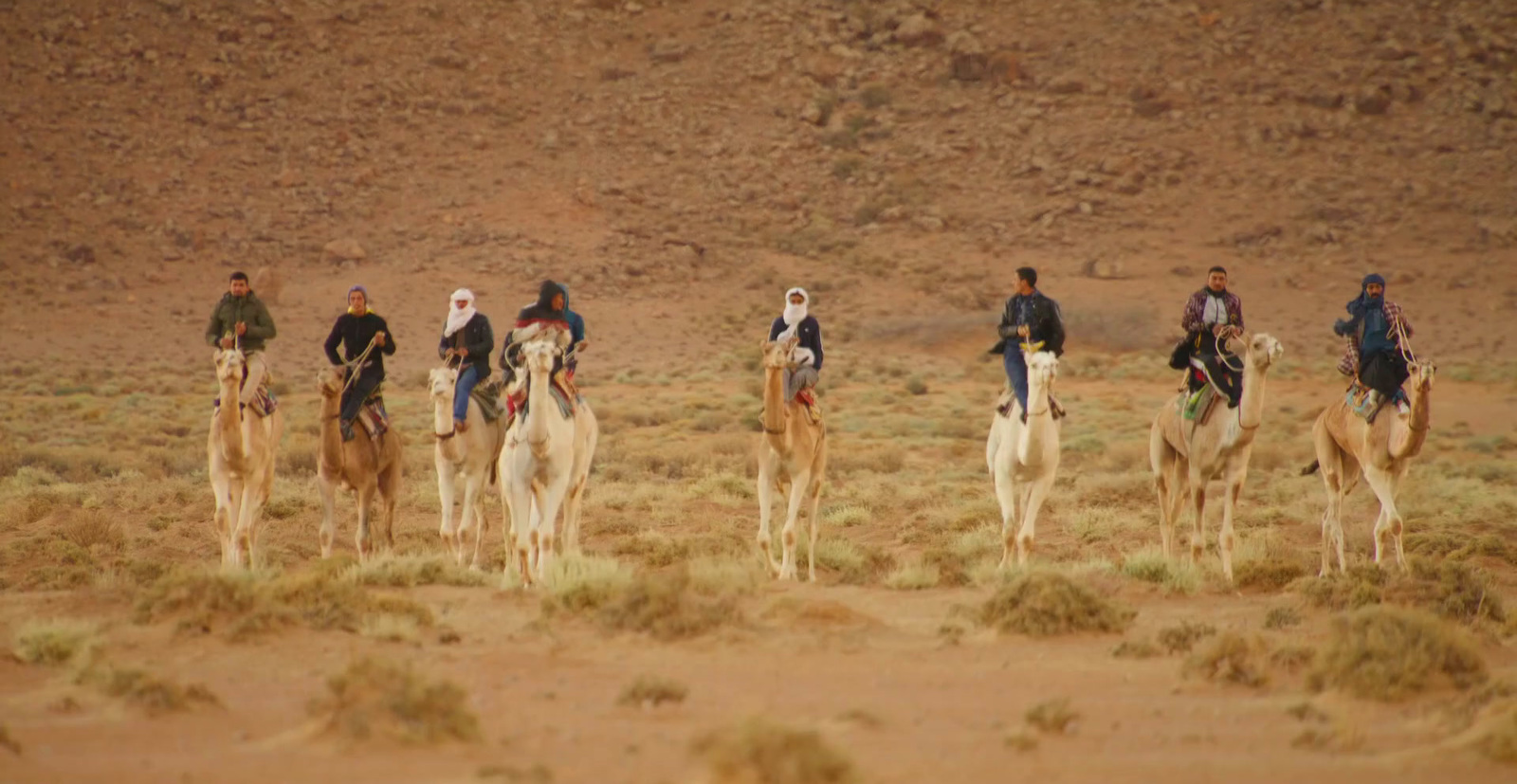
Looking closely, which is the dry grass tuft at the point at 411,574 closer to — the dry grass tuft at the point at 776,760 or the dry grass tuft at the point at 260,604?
the dry grass tuft at the point at 260,604

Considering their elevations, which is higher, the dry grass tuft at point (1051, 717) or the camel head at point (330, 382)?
the camel head at point (330, 382)

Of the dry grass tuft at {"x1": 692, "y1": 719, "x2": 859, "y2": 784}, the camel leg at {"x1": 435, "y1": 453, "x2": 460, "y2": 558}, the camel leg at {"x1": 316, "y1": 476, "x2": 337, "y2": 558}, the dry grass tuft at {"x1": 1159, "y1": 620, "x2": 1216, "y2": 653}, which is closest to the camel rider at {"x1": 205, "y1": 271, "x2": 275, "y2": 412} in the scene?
the camel leg at {"x1": 316, "y1": 476, "x2": 337, "y2": 558}

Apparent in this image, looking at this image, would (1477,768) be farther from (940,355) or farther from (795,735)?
(940,355)

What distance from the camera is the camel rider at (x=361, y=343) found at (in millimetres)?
14719

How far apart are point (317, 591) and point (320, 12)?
55.1 metres

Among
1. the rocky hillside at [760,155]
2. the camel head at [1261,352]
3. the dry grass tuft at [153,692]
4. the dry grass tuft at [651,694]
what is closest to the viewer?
the dry grass tuft at [153,692]

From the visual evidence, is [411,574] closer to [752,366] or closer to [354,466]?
[354,466]

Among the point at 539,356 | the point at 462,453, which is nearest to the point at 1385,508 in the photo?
the point at 539,356

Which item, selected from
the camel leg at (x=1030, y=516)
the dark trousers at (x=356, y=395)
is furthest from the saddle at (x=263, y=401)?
the camel leg at (x=1030, y=516)

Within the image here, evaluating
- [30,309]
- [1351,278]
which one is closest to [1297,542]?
[1351,278]

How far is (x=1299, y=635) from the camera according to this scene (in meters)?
11.1

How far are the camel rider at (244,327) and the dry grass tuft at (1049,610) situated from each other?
648 cm

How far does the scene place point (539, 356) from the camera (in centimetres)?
1267

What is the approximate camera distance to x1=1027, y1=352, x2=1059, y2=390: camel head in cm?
1341
